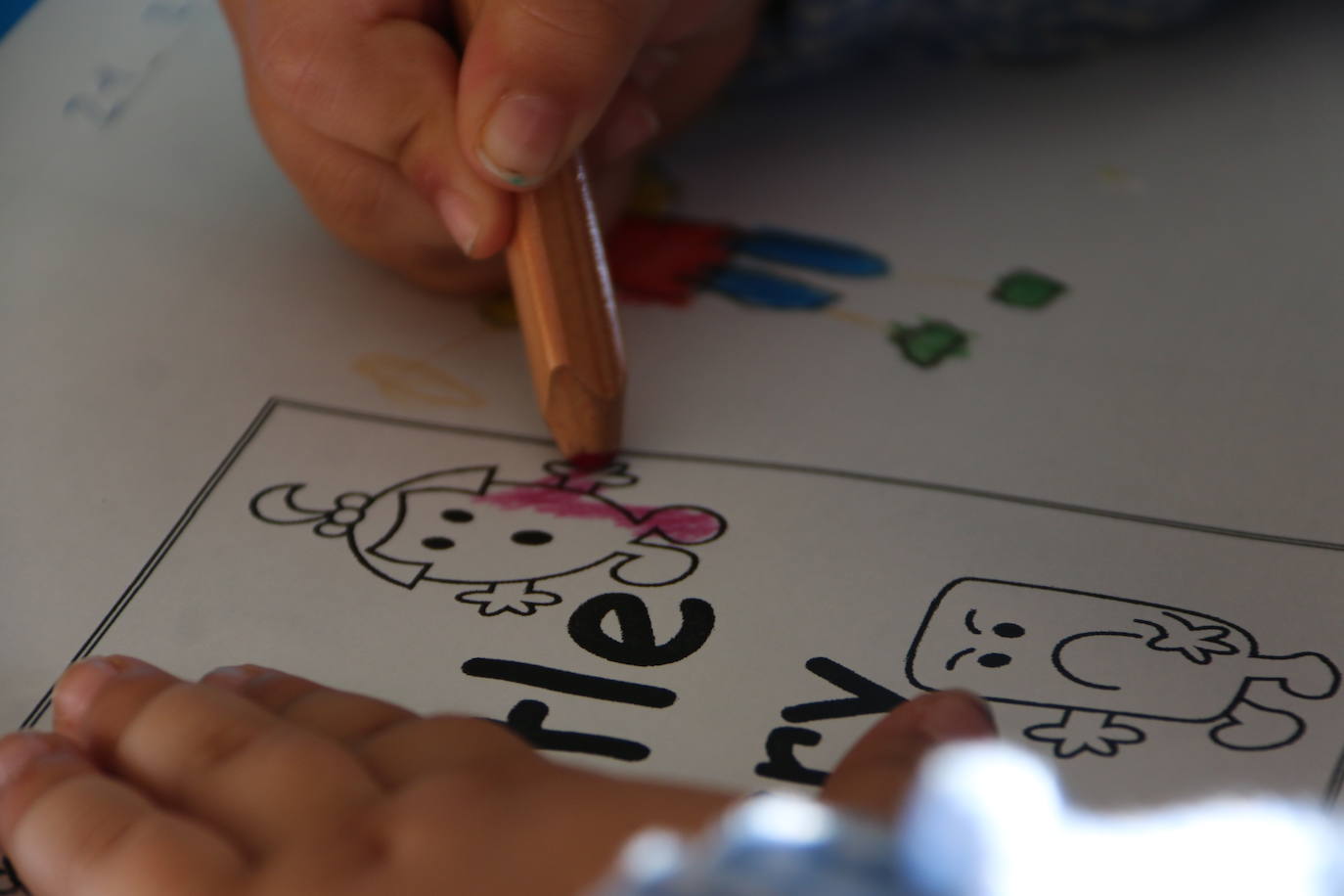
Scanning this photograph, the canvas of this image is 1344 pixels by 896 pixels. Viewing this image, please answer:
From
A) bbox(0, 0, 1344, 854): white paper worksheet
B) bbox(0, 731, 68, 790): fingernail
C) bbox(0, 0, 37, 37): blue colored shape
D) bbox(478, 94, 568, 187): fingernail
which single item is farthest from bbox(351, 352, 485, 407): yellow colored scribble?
bbox(0, 0, 37, 37): blue colored shape

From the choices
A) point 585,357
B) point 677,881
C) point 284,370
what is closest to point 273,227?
point 284,370

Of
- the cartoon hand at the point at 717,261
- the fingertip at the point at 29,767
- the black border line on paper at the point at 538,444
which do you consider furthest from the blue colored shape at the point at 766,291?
the fingertip at the point at 29,767

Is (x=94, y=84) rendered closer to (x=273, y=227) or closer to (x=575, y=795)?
(x=273, y=227)

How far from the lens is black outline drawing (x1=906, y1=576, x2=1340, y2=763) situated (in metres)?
0.39

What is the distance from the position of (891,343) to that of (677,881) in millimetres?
380

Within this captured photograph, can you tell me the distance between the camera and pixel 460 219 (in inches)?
20.5

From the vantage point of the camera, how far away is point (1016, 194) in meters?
0.66

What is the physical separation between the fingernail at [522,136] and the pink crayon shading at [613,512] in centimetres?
12

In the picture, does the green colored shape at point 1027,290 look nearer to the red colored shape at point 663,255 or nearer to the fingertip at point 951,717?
the red colored shape at point 663,255

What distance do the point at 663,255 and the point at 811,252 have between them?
0.07 meters

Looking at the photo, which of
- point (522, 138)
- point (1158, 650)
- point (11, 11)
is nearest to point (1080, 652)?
point (1158, 650)

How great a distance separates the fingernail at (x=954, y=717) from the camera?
1.15 ft

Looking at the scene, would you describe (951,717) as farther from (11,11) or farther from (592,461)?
(11,11)

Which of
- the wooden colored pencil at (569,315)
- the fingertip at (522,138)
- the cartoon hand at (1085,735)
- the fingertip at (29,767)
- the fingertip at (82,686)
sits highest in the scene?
the fingertip at (522,138)
